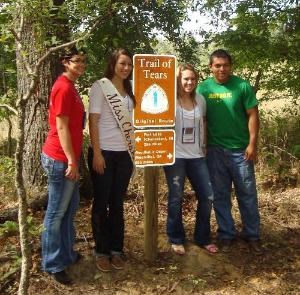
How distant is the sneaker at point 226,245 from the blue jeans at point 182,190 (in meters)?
0.27

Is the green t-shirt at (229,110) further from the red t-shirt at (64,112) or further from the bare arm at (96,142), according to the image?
the red t-shirt at (64,112)

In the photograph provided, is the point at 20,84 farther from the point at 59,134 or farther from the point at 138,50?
the point at 138,50

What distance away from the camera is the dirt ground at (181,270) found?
12.3 feet

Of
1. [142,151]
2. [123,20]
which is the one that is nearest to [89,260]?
[142,151]

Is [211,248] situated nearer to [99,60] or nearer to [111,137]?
[111,137]

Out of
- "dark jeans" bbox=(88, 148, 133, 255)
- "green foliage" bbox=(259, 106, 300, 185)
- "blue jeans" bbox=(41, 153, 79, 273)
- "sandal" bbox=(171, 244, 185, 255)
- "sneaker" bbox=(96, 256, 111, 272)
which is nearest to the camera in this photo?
"blue jeans" bbox=(41, 153, 79, 273)

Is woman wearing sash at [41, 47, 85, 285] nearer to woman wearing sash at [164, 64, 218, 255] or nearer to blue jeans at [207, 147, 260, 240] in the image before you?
woman wearing sash at [164, 64, 218, 255]

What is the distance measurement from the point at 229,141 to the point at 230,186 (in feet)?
1.78

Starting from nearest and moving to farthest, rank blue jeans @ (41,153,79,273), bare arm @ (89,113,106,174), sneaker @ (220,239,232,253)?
blue jeans @ (41,153,79,273), bare arm @ (89,113,106,174), sneaker @ (220,239,232,253)

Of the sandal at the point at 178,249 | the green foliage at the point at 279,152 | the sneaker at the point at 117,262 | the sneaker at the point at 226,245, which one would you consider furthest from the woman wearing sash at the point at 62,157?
the green foliage at the point at 279,152

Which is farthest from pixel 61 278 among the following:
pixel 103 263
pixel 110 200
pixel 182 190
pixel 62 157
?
pixel 182 190

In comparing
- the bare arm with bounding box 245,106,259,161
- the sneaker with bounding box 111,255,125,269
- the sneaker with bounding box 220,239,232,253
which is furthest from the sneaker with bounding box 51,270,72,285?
the bare arm with bounding box 245,106,259,161

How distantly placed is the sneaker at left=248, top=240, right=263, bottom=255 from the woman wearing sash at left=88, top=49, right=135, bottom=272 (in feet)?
5.24

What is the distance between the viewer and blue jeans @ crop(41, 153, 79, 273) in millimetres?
3385
